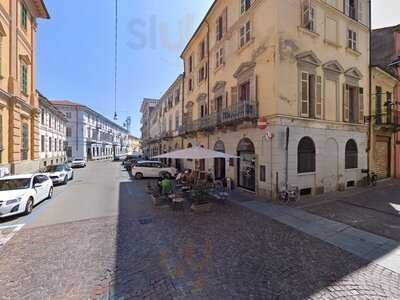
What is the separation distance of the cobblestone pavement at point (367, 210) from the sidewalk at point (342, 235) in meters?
0.53

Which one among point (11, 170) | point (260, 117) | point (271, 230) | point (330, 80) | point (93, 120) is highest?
point (93, 120)

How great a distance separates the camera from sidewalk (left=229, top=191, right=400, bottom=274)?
5.09 meters

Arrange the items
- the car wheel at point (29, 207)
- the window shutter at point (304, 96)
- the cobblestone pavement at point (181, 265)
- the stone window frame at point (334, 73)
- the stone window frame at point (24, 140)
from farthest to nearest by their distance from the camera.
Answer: the stone window frame at point (24, 140), the stone window frame at point (334, 73), the window shutter at point (304, 96), the car wheel at point (29, 207), the cobblestone pavement at point (181, 265)

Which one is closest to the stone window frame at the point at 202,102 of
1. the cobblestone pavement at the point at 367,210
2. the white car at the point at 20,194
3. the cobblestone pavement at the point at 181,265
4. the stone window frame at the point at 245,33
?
the stone window frame at the point at 245,33

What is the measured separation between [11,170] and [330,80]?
1919cm

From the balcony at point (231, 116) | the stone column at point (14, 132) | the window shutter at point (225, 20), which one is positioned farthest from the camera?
the window shutter at point (225, 20)

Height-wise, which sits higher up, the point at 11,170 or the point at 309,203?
the point at 11,170

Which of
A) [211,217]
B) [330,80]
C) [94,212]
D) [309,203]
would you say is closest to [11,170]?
[94,212]

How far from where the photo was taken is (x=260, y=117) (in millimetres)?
11305

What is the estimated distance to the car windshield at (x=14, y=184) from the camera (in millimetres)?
8266

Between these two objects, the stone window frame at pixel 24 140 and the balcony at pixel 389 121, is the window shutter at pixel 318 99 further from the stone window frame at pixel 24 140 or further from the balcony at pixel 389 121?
the stone window frame at pixel 24 140

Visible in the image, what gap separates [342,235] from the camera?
248 inches

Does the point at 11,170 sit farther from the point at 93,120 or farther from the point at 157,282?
the point at 93,120

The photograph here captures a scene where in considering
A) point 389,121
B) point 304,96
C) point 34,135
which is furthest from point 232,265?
point 34,135
